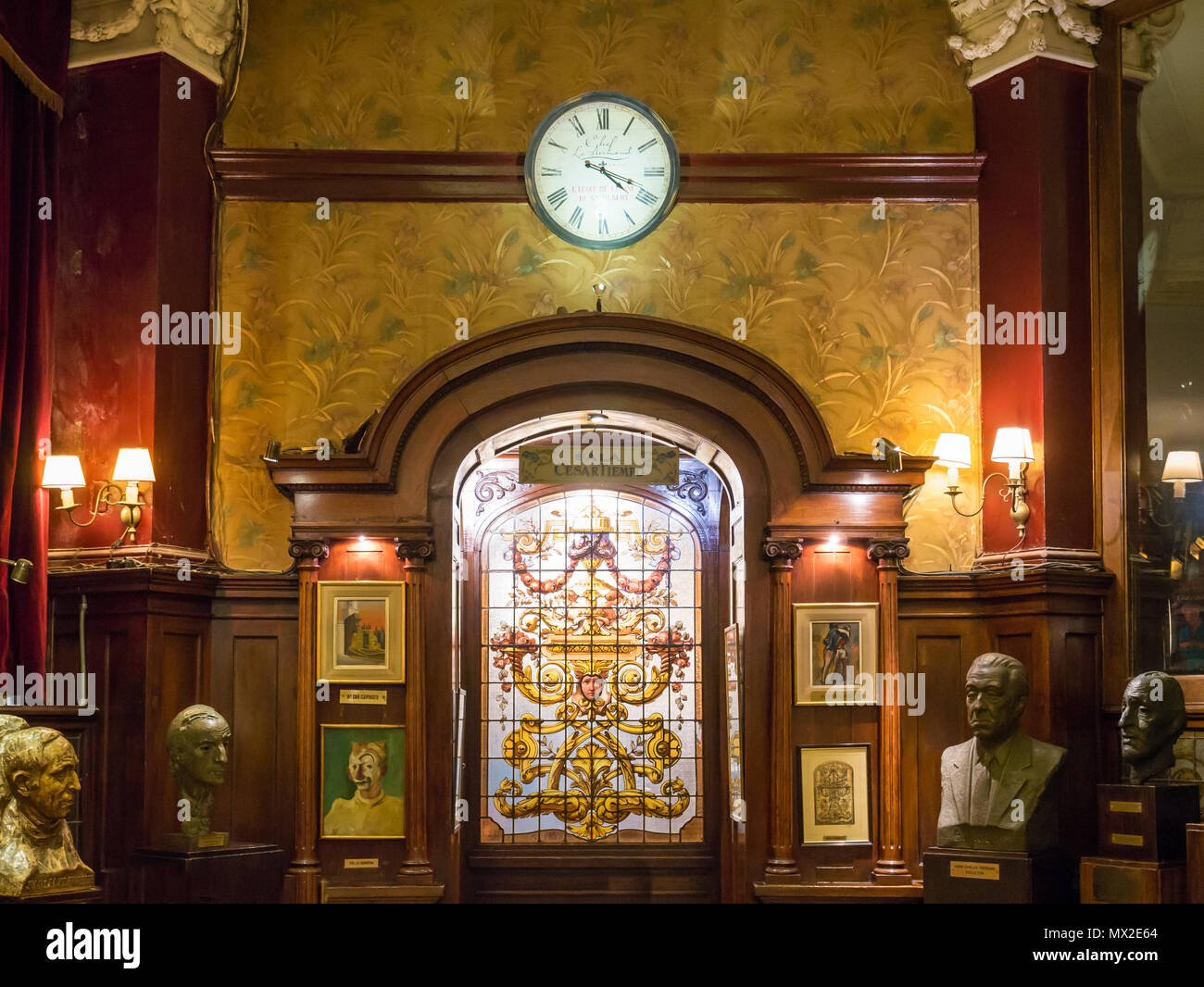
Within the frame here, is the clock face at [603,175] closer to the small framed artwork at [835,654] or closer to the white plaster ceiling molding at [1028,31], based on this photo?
the white plaster ceiling molding at [1028,31]

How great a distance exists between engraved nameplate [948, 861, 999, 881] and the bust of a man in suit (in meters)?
0.11

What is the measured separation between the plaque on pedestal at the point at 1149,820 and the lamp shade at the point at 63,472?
18.0 feet

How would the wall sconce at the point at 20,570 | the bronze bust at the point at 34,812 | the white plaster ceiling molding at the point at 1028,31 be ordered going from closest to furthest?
the bronze bust at the point at 34,812 < the wall sconce at the point at 20,570 < the white plaster ceiling molding at the point at 1028,31

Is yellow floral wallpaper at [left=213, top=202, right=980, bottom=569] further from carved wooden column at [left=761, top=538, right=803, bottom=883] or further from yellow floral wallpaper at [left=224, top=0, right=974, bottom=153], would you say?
carved wooden column at [left=761, top=538, right=803, bottom=883]

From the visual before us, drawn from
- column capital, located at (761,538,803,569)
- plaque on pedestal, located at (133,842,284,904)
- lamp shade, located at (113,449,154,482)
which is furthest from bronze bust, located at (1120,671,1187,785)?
lamp shade, located at (113,449,154,482)

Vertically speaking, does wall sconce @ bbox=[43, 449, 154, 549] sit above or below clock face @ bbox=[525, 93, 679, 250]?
below

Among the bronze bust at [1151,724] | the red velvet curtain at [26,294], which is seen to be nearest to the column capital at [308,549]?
the red velvet curtain at [26,294]

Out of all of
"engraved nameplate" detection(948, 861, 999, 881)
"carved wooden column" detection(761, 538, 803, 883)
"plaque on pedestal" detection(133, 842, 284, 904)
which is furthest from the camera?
"carved wooden column" detection(761, 538, 803, 883)

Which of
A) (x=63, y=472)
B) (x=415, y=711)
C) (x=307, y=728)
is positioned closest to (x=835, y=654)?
(x=415, y=711)

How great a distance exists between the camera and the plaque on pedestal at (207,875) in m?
7.83

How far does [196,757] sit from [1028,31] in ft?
20.5

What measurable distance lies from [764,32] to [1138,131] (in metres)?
2.34

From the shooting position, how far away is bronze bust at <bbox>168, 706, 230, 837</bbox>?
768 cm

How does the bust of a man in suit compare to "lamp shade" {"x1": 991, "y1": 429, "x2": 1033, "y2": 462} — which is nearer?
the bust of a man in suit
